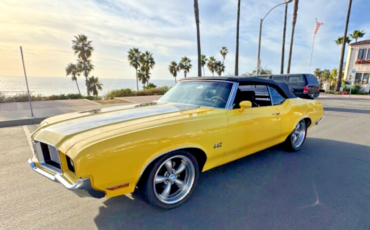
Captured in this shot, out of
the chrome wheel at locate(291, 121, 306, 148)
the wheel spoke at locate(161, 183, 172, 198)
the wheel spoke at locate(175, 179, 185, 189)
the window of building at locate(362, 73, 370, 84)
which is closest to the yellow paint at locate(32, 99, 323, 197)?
the wheel spoke at locate(175, 179, 185, 189)

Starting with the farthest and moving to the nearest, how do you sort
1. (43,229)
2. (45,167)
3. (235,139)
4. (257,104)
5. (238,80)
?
1. (257,104)
2. (238,80)
3. (235,139)
4. (45,167)
5. (43,229)

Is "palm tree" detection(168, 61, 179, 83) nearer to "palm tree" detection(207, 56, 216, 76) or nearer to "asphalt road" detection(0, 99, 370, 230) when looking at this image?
"palm tree" detection(207, 56, 216, 76)

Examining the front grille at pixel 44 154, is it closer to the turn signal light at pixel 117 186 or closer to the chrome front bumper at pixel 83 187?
the chrome front bumper at pixel 83 187

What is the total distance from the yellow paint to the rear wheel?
1.18 m

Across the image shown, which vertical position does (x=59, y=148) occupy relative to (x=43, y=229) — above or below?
above

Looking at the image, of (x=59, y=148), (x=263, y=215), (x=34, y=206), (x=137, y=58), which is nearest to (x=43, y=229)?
(x=34, y=206)

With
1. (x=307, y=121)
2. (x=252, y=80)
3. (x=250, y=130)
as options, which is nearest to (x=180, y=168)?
(x=250, y=130)

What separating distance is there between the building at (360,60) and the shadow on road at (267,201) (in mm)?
31861

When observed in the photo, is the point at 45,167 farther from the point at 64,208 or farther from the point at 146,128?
the point at 146,128

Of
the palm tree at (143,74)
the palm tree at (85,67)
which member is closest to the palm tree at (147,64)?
the palm tree at (143,74)

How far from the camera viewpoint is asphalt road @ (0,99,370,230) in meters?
2.18

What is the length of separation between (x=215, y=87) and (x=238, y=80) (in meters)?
0.38

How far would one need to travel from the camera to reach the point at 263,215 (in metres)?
2.30

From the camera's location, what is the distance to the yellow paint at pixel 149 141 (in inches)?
71.7
